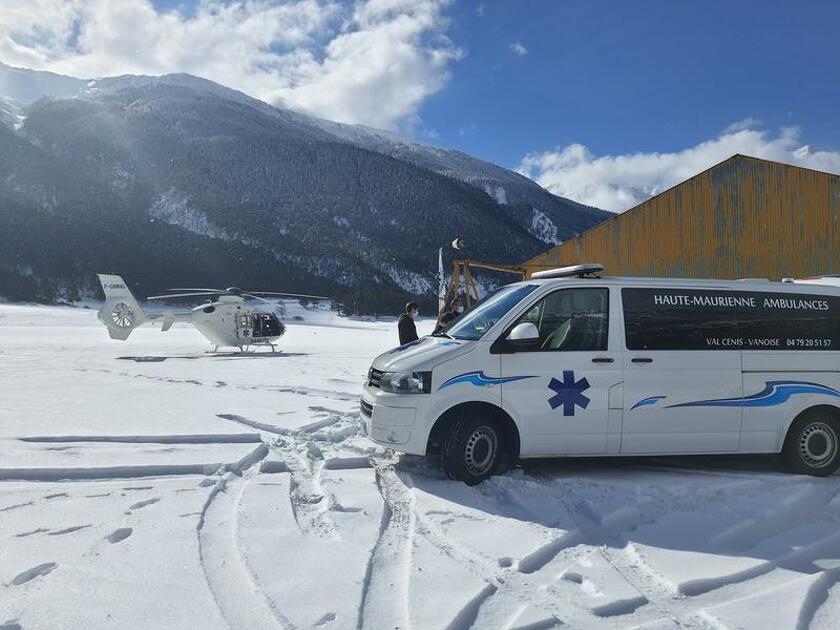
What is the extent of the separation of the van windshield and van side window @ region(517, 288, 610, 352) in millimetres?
249

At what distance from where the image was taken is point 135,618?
2850 mm

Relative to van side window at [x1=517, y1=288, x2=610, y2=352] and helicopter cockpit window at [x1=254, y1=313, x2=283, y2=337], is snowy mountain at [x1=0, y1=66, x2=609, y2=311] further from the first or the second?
van side window at [x1=517, y1=288, x2=610, y2=352]

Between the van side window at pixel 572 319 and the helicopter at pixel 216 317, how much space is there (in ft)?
52.0

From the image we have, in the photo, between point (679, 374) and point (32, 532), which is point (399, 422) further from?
point (32, 532)

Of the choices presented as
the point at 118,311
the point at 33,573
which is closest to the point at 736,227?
the point at 33,573

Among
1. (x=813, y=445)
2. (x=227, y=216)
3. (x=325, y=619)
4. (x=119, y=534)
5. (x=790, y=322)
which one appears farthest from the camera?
(x=227, y=216)

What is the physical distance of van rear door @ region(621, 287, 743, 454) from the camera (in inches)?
207

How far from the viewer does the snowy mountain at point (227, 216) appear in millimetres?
116875

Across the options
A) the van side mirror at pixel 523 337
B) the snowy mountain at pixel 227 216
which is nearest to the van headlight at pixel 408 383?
the van side mirror at pixel 523 337

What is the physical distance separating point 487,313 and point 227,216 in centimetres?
16283

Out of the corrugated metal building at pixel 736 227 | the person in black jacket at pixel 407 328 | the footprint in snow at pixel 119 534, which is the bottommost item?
the footprint in snow at pixel 119 534

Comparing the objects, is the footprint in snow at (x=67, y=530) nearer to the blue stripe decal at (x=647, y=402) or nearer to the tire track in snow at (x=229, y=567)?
the tire track in snow at (x=229, y=567)

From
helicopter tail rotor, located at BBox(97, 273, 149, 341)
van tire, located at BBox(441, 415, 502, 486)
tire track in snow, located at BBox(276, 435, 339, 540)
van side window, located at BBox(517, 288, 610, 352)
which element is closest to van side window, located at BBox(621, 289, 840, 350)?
van side window, located at BBox(517, 288, 610, 352)

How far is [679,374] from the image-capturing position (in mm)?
5309
